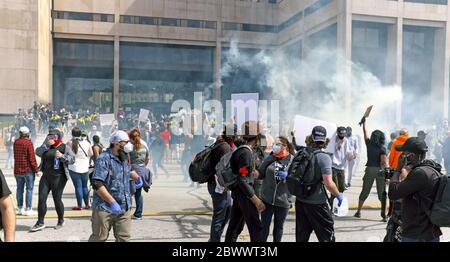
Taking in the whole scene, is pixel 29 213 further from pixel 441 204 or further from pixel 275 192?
pixel 441 204

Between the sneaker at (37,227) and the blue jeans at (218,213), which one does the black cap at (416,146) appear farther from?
the sneaker at (37,227)

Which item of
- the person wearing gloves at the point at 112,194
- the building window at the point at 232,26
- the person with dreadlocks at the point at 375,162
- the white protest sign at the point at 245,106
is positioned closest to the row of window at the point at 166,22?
the building window at the point at 232,26

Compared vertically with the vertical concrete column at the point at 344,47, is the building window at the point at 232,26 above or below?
above

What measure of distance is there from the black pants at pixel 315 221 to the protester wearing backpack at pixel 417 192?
74 cm

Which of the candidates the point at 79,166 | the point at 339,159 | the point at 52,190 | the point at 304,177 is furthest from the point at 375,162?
the point at 52,190

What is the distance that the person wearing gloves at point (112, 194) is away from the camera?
3.84m

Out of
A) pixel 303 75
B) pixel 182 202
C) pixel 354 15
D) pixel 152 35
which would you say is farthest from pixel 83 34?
pixel 182 202

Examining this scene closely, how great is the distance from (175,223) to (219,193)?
197cm

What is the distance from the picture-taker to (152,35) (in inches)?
1703

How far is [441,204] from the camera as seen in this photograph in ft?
9.50

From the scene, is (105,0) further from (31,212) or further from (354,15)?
(31,212)

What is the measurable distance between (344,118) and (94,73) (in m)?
27.8

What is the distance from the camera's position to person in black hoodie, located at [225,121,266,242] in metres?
3.96

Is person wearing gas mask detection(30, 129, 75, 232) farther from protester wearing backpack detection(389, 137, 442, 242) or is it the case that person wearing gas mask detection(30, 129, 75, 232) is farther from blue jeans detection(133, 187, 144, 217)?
protester wearing backpack detection(389, 137, 442, 242)
